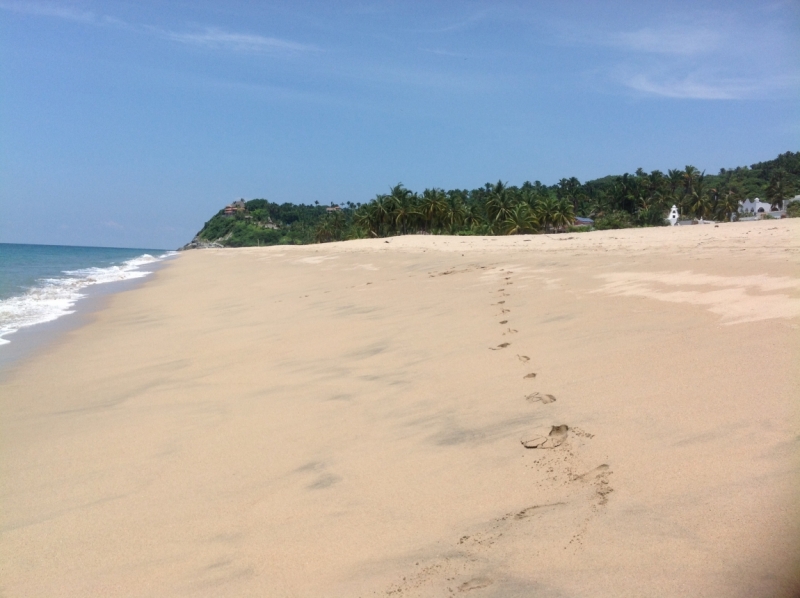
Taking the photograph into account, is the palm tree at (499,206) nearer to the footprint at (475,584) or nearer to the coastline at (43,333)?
the coastline at (43,333)

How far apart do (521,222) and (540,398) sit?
5488 centimetres

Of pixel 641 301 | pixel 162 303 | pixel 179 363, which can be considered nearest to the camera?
pixel 641 301

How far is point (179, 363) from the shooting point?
7.41 metres

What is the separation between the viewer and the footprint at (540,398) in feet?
12.9

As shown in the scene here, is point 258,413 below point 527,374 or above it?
below

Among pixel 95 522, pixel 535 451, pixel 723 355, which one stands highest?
pixel 723 355

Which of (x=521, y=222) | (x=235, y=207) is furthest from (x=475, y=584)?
(x=235, y=207)

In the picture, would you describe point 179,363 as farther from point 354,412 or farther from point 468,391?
point 468,391

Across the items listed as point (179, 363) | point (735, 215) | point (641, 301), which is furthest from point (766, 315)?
point (735, 215)

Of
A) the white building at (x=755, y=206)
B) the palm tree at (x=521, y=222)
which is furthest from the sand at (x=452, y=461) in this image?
the white building at (x=755, y=206)

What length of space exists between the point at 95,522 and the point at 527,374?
9.81 ft

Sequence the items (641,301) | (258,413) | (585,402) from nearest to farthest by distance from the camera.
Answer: (585,402) → (258,413) → (641,301)

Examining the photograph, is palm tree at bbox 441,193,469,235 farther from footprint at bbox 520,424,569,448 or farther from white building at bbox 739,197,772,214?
footprint at bbox 520,424,569,448

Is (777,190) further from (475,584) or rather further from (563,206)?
(475,584)
